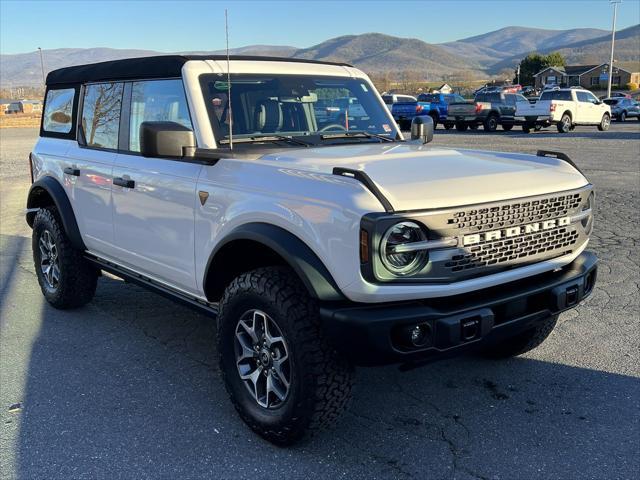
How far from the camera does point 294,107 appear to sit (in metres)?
4.21

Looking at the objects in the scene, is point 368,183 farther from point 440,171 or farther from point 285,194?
point 440,171

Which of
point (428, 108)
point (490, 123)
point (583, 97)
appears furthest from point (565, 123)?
point (428, 108)

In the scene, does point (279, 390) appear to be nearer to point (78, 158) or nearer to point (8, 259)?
point (78, 158)

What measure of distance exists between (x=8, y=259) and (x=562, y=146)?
17.5 m

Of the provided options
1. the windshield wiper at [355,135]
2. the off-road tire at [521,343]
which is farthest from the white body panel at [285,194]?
the off-road tire at [521,343]

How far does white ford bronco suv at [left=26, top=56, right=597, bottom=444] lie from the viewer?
2.75 meters

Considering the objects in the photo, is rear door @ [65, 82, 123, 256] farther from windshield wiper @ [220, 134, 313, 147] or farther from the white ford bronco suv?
windshield wiper @ [220, 134, 313, 147]

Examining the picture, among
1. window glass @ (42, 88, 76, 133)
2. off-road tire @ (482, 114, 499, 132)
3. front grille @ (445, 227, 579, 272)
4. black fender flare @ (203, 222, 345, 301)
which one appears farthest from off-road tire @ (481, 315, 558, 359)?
off-road tire @ (482, 114, 499, 132)

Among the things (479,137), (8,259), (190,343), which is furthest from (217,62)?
(479,137)

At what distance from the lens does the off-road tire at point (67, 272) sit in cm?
511

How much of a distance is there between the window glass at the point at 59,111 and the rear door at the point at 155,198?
1.03 m

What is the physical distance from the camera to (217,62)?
4.03m

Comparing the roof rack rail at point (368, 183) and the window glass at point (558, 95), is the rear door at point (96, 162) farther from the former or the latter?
the window glass at point (558, 95)

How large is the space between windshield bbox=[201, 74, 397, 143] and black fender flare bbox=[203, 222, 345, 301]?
890mm
